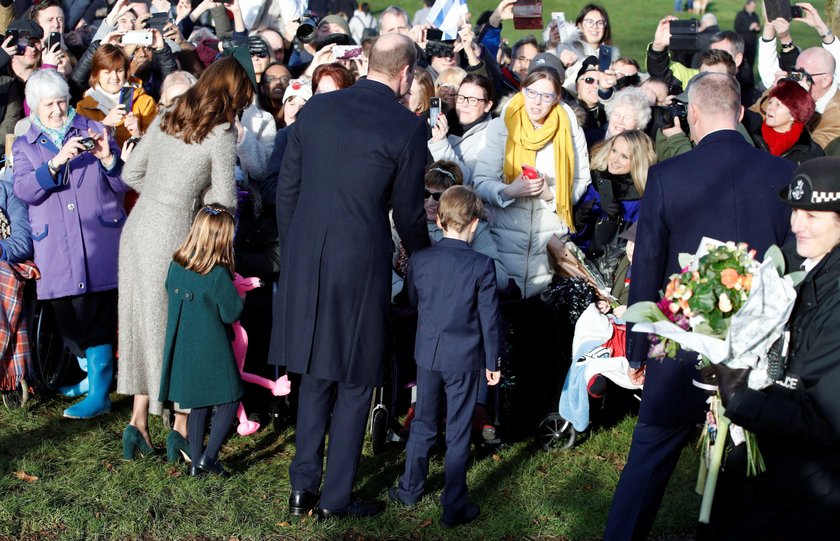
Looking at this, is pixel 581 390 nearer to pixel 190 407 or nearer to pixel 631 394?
pixel 631 394

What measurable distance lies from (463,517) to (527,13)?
549 centimetres

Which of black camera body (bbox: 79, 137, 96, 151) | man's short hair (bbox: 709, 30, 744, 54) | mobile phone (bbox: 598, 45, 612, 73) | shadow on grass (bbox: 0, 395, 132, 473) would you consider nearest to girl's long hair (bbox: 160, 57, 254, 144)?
black camera body (bbox: 79, 137, 96, 151)

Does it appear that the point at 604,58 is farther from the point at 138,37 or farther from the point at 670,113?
the point at 138,37

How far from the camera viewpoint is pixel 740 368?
331 centimetres

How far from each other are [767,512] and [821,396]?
457 millimetres

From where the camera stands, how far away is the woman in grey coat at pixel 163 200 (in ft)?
19.2

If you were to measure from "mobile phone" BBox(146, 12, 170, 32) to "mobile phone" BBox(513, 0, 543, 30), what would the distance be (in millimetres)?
3127

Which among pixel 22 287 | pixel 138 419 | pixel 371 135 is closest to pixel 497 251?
pixel 371 135

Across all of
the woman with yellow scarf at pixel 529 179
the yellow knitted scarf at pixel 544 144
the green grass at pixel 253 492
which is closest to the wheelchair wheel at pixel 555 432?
the green grass at pixel 253 492

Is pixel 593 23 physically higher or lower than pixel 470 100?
higher

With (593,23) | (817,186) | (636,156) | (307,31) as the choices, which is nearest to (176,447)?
(636,156)

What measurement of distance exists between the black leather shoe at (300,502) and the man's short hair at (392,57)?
219cm

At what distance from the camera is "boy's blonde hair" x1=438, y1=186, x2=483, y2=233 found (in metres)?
5.58

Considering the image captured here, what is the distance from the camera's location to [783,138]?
7375mm
